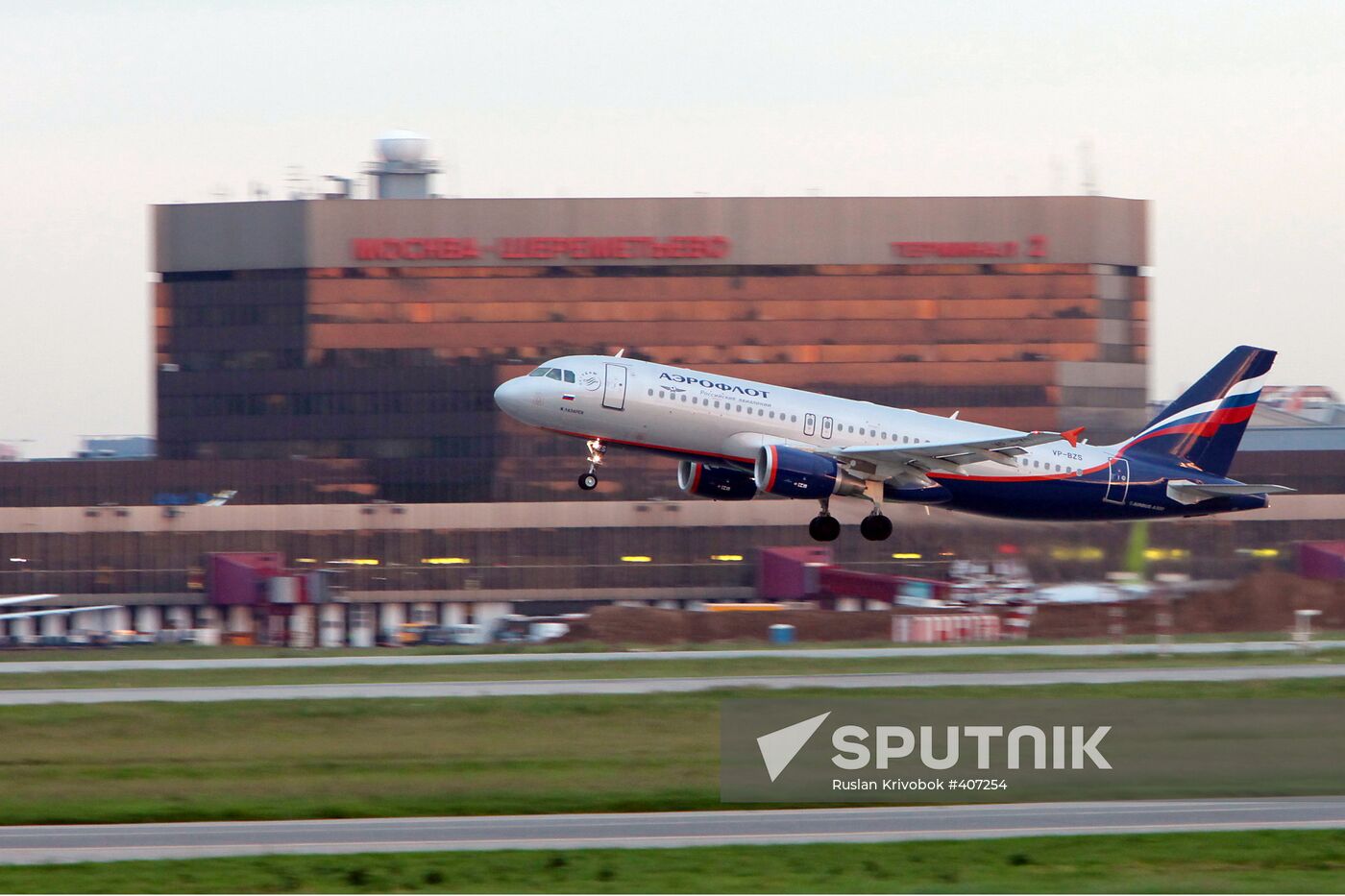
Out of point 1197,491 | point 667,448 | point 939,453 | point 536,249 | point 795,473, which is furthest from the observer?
point 536,249

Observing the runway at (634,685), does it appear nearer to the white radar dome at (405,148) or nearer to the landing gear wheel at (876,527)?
the landing gear wheel at (876,527)

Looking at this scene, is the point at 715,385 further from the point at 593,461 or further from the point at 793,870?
the point at 793,870

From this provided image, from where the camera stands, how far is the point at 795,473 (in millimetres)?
43281

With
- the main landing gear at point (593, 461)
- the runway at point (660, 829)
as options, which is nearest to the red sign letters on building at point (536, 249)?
the main landing gear at point (593, 461)

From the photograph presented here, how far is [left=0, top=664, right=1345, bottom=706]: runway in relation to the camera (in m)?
41.0

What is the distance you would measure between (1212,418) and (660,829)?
32235mm

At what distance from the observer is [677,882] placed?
845 inches

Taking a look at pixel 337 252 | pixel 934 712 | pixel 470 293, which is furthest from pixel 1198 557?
pixel 337 252

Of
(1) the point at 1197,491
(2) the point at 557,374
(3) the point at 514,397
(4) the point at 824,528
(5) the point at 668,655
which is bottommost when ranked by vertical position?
(5) the point at 668,655

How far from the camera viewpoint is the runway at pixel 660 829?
24172 millimetres

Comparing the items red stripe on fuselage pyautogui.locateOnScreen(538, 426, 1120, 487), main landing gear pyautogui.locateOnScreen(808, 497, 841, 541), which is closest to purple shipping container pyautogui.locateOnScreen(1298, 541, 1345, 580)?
red stripe on fuselage pyautogui.locateOnScreen(538, 426, 1120, 487)

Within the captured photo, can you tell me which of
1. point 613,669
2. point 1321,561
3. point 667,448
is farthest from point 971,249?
point 667,448

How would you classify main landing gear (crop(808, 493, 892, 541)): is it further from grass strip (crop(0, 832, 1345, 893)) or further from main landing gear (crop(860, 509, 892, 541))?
grass strip (crop(0, 832, 1345, 893))

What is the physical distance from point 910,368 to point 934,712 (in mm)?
71091
